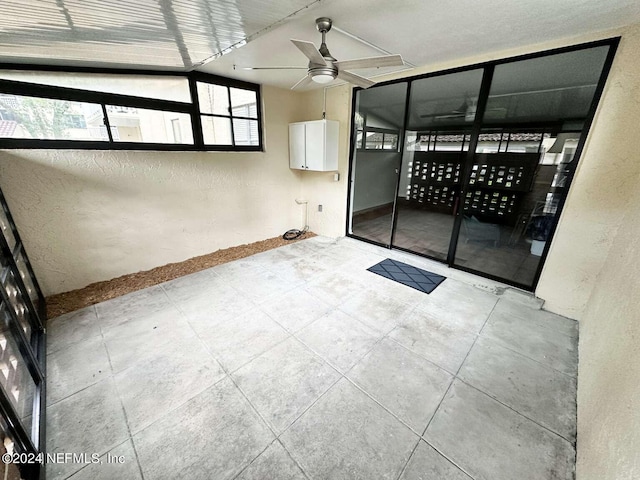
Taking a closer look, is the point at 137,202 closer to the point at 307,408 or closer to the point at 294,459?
the point at 307,408

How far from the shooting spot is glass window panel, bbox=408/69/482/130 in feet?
10.2

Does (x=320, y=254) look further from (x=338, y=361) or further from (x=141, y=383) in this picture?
(x=141, y=383)

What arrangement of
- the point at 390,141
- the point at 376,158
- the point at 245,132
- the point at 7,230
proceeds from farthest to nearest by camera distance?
the point at 376,158
the point at 390,141
the point at 245,132
the point at 7,230

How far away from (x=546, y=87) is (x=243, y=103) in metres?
3.93

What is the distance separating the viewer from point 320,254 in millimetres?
4117

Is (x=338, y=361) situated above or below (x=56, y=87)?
below

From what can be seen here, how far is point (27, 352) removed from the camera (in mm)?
1627

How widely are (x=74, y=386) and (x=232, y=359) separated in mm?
1073

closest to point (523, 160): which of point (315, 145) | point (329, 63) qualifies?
point (329, 63)

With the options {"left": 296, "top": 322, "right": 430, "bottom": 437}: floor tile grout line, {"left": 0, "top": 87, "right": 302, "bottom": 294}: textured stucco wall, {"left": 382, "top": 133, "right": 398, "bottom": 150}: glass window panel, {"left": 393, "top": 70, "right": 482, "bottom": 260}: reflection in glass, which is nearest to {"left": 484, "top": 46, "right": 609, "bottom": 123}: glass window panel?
{"left": 393, "top": 70, "right": 482, "bottom": 260}: reflection in glass

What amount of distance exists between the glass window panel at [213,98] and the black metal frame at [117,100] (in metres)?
0.06

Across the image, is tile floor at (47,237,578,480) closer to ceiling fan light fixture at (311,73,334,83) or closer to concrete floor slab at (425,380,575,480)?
concrete floor slab at (425,380,575,480)

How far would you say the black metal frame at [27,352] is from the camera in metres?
1.16

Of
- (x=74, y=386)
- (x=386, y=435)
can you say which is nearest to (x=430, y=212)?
(x=386, y=435)
